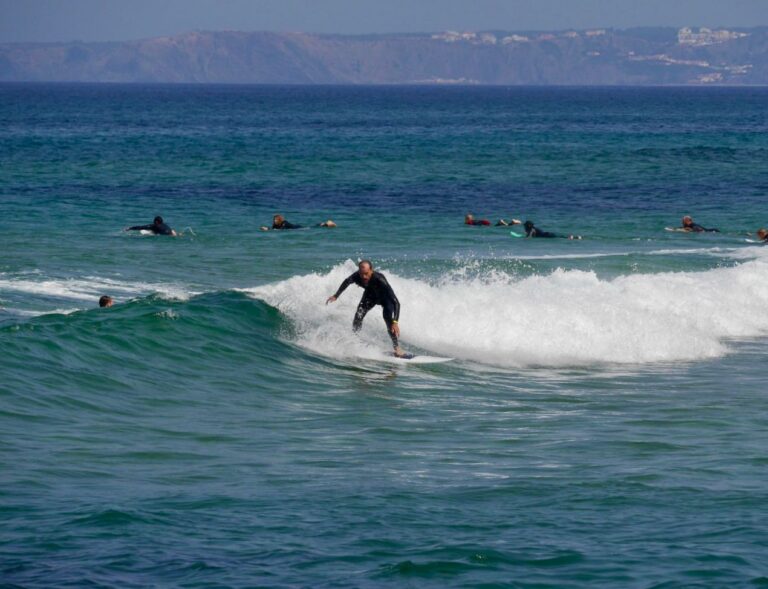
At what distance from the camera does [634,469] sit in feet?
43.6

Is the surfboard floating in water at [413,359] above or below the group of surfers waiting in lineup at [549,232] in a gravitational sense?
below

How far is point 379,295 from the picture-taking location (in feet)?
69.1

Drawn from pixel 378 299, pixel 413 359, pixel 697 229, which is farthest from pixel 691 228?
pixel 413 359

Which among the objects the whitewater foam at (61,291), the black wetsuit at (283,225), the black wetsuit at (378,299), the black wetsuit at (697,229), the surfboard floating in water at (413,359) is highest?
the black wetsuit at (378,299)

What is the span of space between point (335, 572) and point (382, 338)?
1215 cm

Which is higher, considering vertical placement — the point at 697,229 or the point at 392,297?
the point at 392,297

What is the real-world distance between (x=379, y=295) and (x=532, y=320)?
356cm

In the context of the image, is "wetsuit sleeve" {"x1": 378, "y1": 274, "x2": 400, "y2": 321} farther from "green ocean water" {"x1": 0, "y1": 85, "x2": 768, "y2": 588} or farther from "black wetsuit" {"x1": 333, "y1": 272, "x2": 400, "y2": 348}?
"green ocean water" {"x1": 0, "y1": 85, "x2": 768, "y2": 588}

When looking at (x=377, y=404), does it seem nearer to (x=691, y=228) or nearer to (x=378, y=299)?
(x=378, y=299)

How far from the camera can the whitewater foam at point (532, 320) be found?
71.9 ft

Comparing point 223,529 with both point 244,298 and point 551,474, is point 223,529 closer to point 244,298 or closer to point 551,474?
point 551,474

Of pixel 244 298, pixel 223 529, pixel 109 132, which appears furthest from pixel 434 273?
pixel 109 132

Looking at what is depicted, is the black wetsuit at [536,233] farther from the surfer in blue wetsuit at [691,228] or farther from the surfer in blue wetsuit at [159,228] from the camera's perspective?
the surfer in blue wetsuit at [159,228]

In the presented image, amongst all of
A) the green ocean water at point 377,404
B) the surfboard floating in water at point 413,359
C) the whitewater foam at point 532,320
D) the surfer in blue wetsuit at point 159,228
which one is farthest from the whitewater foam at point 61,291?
the surfer in blue wetsuit at point 159,228
